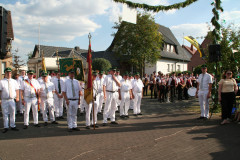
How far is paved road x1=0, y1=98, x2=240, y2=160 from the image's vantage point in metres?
5.22

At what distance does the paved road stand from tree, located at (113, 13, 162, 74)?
22851 mm

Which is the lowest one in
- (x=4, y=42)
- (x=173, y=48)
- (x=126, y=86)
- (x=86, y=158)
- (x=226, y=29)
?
(x=86, y=158)

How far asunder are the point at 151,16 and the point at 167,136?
26781 millimetres

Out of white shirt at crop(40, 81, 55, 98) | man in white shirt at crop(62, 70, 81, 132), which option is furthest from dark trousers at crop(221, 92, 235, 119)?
white shirt at crop(40, 81, 55, 98)

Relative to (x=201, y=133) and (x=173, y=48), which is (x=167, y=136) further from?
(x=173, y=48)

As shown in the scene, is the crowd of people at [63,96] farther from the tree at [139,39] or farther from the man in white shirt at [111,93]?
the tree at [139,39]

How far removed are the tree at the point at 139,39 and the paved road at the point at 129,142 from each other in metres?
22.9

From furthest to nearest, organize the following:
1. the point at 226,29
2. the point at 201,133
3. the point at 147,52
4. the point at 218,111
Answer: the point at 147,52 → the point at 226,29 → the point at 218,111 → the point at 201,133

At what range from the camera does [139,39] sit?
30.5 m

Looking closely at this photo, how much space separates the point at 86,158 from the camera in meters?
5.05

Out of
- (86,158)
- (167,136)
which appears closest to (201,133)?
(167,136)

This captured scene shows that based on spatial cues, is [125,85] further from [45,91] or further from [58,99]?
[45,91]

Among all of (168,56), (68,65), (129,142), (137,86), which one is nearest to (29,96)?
(68,65)

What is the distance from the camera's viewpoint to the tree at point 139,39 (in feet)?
99.1
